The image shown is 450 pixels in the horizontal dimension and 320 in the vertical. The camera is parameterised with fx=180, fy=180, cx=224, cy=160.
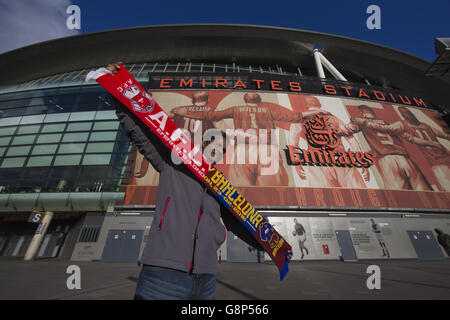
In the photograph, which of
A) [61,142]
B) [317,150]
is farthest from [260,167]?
[61,142]

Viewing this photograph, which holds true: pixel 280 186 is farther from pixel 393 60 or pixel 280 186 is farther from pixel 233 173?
pixel 393 60

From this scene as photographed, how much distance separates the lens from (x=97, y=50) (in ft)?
98.5

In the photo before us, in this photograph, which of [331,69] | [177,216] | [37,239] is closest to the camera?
[177,216]

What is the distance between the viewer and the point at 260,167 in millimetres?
15359

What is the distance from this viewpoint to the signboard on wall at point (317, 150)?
577 inches

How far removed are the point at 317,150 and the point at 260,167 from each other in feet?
19.3

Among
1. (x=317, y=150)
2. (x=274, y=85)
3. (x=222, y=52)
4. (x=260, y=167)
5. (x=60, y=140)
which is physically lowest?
(x=260, y=167)

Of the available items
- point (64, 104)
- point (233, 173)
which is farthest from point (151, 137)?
point (64, 104)

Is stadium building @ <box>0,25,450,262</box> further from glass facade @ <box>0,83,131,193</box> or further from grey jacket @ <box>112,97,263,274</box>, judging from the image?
grey jacket @ <box>112,97,263,274</box>

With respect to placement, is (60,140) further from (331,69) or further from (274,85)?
(331,69)

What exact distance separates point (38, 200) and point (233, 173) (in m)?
15.9

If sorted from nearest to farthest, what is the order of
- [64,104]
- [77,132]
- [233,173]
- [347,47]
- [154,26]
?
[233,173] → [77,132] → [64,104] → [154,26] → [347,47]
